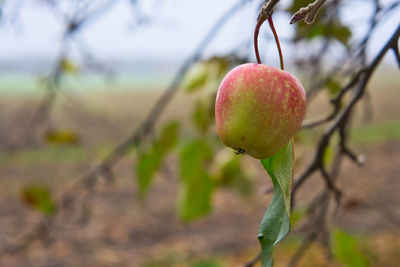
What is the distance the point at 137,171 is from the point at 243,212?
2.83m

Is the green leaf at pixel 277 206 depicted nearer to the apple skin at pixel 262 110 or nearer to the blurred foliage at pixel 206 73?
the apple skin at pixel 262 110

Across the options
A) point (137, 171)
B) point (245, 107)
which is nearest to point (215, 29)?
point (137, 171)

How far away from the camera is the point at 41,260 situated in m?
2.82

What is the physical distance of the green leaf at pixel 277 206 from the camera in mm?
337

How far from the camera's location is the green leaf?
337 millimetres

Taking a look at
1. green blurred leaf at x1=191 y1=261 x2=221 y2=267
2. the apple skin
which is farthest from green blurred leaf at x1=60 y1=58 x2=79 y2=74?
green blurred leaf at x1=191 y1=261 x2=221 y2=267

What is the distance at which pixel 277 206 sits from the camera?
360 millimetres

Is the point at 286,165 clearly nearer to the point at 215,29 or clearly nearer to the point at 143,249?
the point at 215,29

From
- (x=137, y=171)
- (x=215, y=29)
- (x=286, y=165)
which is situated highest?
(x=215, y=29)

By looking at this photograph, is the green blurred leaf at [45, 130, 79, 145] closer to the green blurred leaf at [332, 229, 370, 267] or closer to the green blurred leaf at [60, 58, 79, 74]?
the green blurred leaf at [60, 58, 79, 74]

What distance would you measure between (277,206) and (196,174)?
2.20 feet

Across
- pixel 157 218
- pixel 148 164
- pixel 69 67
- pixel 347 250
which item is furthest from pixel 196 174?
pixel 157 218

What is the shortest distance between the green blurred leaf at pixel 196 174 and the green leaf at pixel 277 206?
645 mm

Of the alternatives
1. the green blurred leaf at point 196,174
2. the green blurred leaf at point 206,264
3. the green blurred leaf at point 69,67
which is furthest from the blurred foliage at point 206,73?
the green blurred leaf at point 206,264
